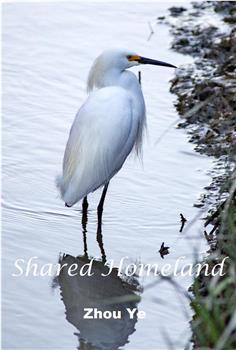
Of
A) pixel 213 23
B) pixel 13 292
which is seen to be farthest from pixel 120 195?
pixel 213 23

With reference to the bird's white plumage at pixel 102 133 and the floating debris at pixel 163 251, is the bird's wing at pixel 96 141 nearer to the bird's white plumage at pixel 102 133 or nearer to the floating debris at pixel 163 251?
the bird's white plumage at pixel 102 133

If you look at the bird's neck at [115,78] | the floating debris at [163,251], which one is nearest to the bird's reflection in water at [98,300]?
the floating debris at [163,251]

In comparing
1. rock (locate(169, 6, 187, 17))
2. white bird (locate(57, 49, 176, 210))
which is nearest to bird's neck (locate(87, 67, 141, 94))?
white bird (locate(57, 49, 176, 210))

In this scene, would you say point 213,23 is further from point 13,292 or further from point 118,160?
point 13,292

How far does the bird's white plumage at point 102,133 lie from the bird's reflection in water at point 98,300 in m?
0.36

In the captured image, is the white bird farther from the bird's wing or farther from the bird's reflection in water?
the bird's reflection in water

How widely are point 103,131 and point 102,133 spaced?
0.01 meters

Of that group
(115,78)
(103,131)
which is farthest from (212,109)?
(103,131)

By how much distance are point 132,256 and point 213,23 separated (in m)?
4.15

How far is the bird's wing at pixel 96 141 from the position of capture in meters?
5.55

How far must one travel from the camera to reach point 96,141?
557cm

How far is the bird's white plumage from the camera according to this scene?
5551 mm

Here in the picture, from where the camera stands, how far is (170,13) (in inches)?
366

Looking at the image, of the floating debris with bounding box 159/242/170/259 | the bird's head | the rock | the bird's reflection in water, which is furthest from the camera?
the rock
